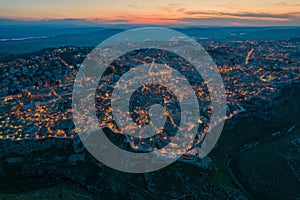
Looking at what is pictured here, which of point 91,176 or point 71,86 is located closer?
point 91,176

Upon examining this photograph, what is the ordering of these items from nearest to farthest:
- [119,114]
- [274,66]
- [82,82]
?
[119,114], [82,82], [274,66]

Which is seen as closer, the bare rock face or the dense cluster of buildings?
the bare rock face

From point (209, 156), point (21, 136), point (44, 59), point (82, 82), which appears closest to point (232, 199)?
point (209, 156)

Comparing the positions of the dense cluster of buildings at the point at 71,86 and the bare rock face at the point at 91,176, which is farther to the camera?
the dense cluster of buildings at the point at 71,86

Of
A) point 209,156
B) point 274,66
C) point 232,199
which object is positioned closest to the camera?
point 232,199

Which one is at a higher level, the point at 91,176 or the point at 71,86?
the point at 71,86

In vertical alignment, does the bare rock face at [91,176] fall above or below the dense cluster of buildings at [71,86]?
below

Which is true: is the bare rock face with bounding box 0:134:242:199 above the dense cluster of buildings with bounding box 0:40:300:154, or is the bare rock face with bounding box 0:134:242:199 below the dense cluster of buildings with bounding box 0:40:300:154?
below

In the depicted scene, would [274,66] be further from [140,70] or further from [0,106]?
[0,106]

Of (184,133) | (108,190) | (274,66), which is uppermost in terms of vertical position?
(274,66)

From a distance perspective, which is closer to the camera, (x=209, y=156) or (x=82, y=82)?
(x=209, y=156)

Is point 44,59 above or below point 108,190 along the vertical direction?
above
